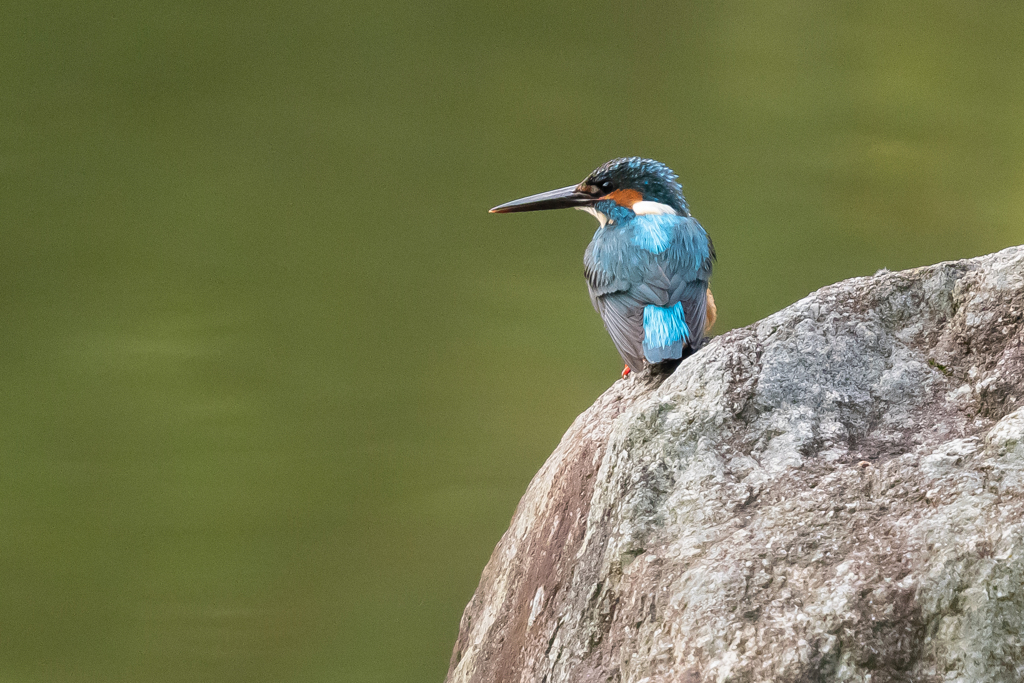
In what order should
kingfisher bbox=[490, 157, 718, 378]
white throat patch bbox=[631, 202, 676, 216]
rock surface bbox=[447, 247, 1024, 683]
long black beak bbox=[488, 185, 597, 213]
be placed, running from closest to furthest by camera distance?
rock surface bbox=[447, 247, 1024, 683], kingfisher bbox=[490, 157, 718, 378], white throat patch bbox=[631, 202, 676, 216], long black beak bbox=[488, 185, 597, 213]

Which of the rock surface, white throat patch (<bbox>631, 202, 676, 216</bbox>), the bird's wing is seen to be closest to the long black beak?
white throat patch (<bbox>631, 202, 676, 216</bbox>)

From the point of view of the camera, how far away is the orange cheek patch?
2299mm

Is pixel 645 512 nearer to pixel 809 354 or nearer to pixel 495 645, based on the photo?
pixel 809 354

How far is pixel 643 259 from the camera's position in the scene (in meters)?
2.00

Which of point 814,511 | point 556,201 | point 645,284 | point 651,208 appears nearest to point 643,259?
point 645,284

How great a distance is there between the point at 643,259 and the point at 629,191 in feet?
1.18

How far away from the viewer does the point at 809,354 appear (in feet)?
4.47

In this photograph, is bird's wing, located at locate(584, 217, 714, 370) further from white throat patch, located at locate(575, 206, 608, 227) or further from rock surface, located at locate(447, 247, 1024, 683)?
rock surface, located at locate(447, 247, 1024, 683)

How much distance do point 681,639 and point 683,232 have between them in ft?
3.84

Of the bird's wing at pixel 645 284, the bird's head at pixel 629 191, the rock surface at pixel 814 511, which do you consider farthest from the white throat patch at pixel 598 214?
the rock surface at pixel 814 511

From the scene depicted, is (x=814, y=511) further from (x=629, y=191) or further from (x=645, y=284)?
(x=629, y=191)

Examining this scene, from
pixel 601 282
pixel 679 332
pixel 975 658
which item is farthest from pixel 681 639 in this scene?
pixel 601 282

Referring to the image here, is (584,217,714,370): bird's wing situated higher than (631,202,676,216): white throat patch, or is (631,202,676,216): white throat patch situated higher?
(631,202,676,216): white throat patch

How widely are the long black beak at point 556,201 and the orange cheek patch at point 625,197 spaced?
5 cm
